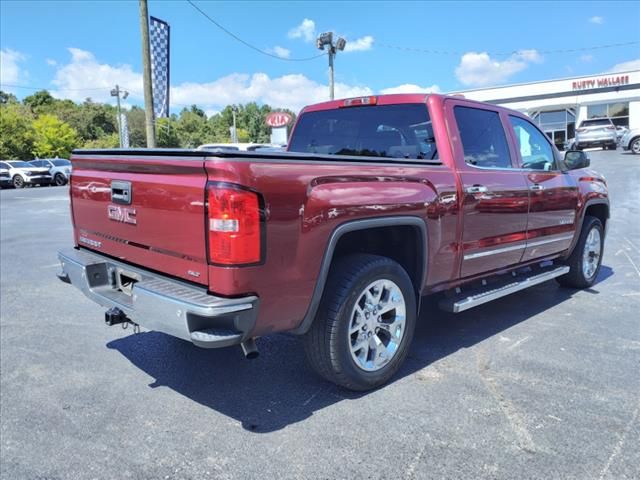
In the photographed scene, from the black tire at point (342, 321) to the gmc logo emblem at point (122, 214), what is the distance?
1.23 m

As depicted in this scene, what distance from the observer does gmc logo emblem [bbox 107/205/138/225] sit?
315 centimetres

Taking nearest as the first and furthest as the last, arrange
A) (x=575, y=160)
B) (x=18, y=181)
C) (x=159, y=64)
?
1. (x=575, y=160)
2. (x=159, y=64)
3. (x=18, y=181)

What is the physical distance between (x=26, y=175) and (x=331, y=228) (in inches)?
1223

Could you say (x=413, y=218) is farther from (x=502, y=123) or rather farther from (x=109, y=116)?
Answer: (x=109, y=116)

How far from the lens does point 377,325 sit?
3.40 metres

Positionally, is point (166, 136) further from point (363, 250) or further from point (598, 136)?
point (363, 250)

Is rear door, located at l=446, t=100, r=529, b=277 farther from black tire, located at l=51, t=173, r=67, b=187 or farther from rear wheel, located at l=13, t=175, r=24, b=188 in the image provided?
rear wheel, located at l=13, t=175, r=24, b=188

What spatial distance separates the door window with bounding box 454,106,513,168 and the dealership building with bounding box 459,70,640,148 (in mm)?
33809

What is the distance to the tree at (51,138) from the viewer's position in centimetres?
5164

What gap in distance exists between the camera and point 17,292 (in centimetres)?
602

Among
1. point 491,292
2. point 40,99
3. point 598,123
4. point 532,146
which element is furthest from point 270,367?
point 40,99

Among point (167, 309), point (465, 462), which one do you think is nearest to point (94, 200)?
point (167, 309)

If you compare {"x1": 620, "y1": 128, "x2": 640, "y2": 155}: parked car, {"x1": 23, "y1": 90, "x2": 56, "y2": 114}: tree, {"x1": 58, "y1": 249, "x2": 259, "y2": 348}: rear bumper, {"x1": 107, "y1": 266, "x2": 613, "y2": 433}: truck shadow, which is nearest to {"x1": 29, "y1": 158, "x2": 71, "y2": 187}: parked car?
{"x1": 620, "y1": 128, "x2": 640, "y2": 155}: parked car

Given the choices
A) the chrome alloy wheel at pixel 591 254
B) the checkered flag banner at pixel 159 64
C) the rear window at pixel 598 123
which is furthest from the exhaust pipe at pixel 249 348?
the rear window at pixel 598 123
